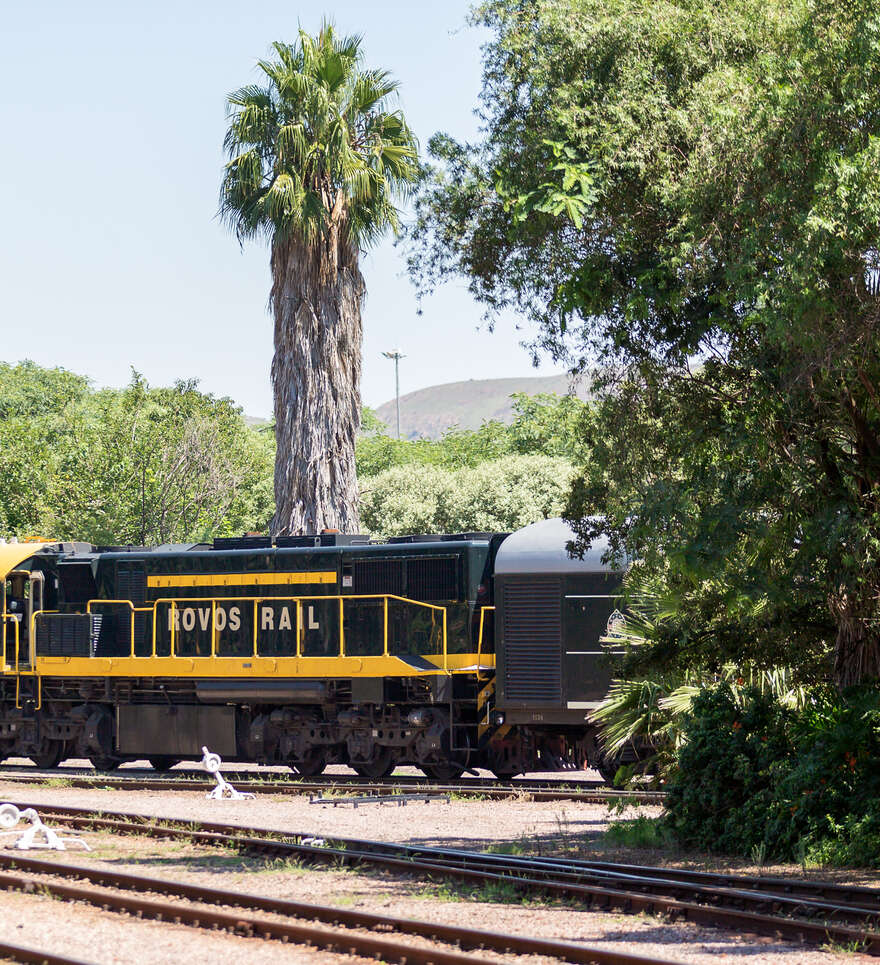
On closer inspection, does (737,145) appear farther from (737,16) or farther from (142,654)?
(142,654)

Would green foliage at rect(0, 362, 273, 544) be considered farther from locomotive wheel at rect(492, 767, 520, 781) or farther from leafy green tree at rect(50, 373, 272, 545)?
locomotive wheel at rect(492, 767, 520, 781)

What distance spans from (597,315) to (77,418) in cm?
3132

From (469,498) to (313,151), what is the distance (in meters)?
15.8

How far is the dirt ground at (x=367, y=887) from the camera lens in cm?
906

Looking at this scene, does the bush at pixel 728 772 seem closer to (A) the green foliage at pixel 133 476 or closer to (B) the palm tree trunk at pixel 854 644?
(B) the palm tree trunk at pixel 854 644

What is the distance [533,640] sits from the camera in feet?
63.1

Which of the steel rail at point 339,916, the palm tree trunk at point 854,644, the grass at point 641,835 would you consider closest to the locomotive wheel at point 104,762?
the steel rail at point 339,916

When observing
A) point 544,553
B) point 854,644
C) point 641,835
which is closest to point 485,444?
point 544,553

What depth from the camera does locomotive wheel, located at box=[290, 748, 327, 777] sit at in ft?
69.2

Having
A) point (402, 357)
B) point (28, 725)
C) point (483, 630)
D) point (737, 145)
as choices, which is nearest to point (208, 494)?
point (28, 725)

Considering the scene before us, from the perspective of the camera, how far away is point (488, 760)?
2014cm

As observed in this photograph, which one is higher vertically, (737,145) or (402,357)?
(402,357)

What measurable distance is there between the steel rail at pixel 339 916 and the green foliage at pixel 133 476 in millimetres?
25358

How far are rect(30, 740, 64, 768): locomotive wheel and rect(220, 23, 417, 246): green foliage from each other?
1032 cm
